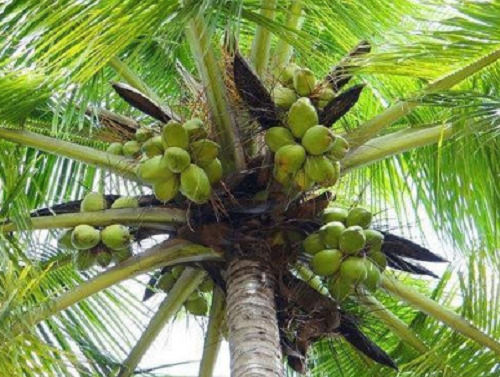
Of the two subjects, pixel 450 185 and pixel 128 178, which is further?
pixel 450 185

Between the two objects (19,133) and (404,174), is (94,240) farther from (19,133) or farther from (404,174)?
(404,174)

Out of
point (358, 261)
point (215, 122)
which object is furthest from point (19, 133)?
point (358, 261)

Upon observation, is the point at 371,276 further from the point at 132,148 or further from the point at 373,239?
the point at 132,148

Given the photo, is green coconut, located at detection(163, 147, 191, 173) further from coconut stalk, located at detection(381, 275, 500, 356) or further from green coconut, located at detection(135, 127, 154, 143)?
coconut stalk, located at detection(381, 275, 500, 356)

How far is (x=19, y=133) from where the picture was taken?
3.84 m

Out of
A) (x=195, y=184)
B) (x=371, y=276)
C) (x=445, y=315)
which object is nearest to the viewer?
(x=195, y=184)

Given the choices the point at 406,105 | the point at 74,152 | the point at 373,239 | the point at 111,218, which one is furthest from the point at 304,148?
the point at 74,152

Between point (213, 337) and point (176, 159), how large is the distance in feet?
3.08

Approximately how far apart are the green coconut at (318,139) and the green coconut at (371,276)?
45 centimetres

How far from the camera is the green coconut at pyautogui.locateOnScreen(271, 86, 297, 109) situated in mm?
3393

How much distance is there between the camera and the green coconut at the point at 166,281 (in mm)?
3930

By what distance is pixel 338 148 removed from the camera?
334 cm

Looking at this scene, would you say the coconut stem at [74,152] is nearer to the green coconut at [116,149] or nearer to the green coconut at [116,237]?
the green coconut at [116,149]

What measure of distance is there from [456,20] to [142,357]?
5.87 ft
